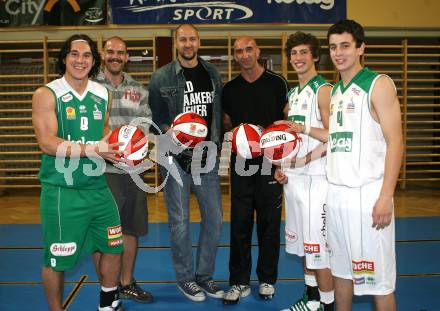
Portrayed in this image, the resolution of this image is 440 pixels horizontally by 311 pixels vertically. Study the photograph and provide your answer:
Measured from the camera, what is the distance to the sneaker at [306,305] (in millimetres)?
3645

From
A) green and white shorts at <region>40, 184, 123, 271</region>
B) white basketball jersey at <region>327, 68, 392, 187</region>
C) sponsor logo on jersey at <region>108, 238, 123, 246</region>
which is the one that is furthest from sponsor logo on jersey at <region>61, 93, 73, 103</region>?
white basketball jersey at <region>327, 68, 392, 187</region>

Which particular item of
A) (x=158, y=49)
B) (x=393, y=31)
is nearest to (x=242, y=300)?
(x=158, y=49)

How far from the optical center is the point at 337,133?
2.82 m

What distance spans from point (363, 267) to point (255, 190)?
1589mm

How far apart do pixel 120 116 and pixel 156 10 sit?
16.8 feet

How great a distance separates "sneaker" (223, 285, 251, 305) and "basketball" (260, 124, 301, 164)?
1.24m

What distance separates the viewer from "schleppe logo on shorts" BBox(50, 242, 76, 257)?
10.1 ft

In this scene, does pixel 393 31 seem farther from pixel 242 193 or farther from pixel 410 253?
pixel 242 193

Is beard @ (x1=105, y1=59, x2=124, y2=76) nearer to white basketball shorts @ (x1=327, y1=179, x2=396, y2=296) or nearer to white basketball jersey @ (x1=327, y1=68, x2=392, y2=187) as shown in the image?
white basketball jersey @ (x1=327, y1=68, x2=392, y2=187)

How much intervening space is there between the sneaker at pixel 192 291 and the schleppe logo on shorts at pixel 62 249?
52.1 inches

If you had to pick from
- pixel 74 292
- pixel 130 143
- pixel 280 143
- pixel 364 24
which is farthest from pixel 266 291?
pixel 364 24

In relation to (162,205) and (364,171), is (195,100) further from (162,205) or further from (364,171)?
(162,205)

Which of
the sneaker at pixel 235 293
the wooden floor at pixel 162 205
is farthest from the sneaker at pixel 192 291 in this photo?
the wooden floor at pixel 162 205

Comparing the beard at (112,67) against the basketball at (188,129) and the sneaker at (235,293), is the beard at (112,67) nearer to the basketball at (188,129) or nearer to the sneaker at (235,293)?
the basketball at (188,129)
